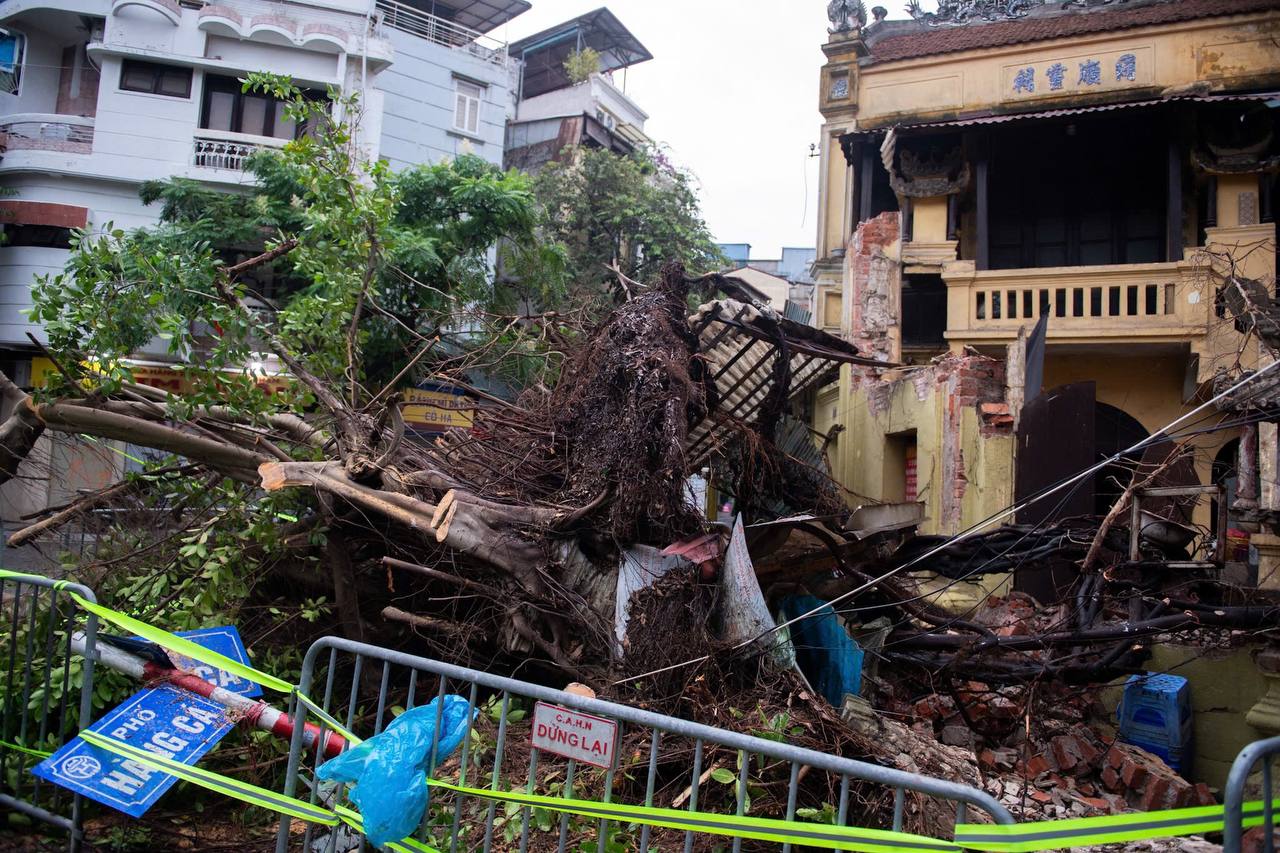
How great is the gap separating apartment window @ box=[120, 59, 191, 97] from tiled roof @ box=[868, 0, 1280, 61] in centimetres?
1397

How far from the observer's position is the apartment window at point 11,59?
17.6 meters

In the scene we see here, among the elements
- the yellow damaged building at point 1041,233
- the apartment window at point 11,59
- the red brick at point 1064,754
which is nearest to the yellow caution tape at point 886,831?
the red brick at point 1064,754

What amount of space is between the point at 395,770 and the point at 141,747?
1.31 metres

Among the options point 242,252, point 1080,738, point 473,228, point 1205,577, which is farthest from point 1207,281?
point 242,252

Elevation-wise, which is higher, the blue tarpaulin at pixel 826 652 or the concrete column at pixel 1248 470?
the concrete column at pixel 1248 470

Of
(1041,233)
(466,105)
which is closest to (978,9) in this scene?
(1041,233)

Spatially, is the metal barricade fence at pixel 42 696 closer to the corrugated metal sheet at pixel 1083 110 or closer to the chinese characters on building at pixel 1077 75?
the corrugated metal sheet at pixel 1083 110

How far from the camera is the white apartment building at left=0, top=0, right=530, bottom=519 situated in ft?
55.5

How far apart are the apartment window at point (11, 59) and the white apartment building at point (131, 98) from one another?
0.02 meters

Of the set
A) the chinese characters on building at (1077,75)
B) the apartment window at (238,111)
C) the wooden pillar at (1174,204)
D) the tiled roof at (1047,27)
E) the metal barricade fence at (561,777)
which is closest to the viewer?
the metal barricade fence at (561,777)

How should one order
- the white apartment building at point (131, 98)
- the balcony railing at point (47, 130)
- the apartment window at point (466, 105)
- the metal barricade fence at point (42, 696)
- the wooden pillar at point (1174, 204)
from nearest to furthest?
the metal barricade fence at point (42, 696)
the wooden pillar at point (1174, 204)
the white apartment building at point (131, 98)
the balcony railing at point (47, 130)
the apartment window at point (466, 105)

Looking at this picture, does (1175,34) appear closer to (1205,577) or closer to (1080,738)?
(1205,577)

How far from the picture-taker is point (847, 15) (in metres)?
16.0

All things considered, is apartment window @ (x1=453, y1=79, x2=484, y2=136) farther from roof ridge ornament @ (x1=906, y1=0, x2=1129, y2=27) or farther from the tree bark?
the tree bark
